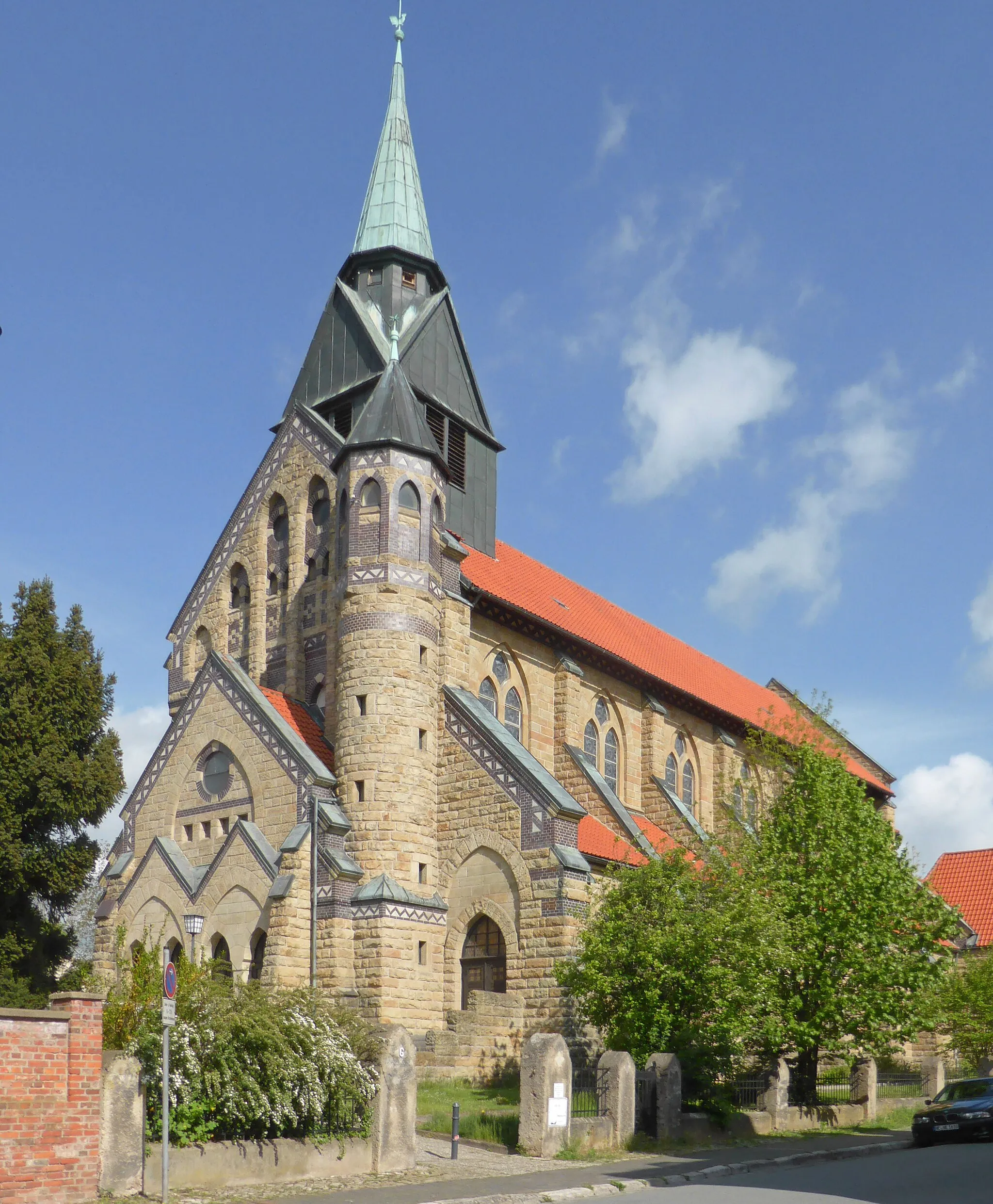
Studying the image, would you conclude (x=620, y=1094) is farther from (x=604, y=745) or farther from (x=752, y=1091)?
(x=604, y=745)

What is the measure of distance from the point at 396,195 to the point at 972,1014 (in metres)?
30.6

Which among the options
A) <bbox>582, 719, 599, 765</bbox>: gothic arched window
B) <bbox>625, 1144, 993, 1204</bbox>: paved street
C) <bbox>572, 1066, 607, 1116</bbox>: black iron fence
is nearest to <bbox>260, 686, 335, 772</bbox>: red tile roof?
<bbox>582, 719, 599, 765</bbox>: gothic arched window

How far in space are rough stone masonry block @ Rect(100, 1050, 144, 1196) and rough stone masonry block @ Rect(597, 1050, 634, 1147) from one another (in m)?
8.45

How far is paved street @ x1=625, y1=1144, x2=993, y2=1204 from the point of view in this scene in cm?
1495

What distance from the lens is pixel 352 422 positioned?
3656cm

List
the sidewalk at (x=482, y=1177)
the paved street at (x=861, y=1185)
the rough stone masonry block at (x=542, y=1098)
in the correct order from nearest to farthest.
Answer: the paved street at (x=861, y=1185) → the sidewalk at (x=482, y=1177) → the rough stone masonry block at (x=542, y=1098)

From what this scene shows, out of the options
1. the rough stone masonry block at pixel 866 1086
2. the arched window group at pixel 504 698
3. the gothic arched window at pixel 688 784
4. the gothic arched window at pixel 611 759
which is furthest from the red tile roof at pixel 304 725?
the gothic arched window at pixel 688 784

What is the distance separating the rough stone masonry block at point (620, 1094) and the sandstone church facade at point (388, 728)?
215 inches

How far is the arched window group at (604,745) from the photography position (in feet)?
123

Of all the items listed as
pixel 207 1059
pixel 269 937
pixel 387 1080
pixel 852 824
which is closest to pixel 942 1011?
pixel 852 824

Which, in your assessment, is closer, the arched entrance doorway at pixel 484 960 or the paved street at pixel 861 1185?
the paved street at pixel 861 1185

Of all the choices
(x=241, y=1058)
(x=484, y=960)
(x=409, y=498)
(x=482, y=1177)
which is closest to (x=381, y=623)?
(x=409, y=498)

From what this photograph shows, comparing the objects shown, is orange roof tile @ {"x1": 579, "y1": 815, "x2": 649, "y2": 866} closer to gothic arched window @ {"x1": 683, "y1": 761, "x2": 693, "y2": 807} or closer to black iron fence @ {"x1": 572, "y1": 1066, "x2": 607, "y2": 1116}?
black iron fence @ {"x1": 572, "y1": 1066, "x2": 607, "y2": 1116}

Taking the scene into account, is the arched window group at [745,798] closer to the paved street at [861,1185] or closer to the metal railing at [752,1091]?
the metal railing at [752,1091]
